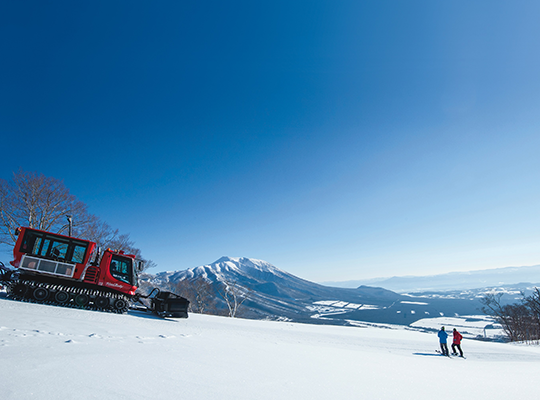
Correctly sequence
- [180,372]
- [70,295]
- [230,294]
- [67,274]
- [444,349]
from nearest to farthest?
[180,372]
[67,274]
[70,295]
[444,349]
[230,294]

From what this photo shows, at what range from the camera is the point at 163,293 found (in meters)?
14.7

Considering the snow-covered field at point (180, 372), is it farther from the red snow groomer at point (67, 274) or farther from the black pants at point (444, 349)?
the black pants at point (444, 349)

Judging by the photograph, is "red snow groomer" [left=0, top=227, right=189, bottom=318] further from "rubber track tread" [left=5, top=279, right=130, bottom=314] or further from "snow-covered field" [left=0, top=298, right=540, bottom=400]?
"snow-covered field" [left=0, top=298, right=540, bottom=400]

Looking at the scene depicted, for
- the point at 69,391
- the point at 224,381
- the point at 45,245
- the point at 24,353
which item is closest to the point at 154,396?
the point at 69,391

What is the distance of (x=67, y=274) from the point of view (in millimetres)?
12680

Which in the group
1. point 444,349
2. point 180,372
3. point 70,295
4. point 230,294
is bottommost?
point 444,349

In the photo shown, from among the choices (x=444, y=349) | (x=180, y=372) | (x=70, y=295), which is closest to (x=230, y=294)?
(x=70, y=295)

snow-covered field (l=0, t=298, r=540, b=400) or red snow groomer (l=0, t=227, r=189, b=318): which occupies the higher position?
red snow groomer (l=0, t=227, r=189, b=318)

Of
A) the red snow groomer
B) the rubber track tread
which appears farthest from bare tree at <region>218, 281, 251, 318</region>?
the red snow groomer

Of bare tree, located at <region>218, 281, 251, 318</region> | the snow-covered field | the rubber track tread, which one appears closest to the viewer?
the snow-covered field

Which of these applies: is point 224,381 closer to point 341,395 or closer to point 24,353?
point 341,395

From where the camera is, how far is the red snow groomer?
12.4 meters

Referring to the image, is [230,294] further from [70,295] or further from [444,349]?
[444,349]

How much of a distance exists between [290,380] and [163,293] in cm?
1129
